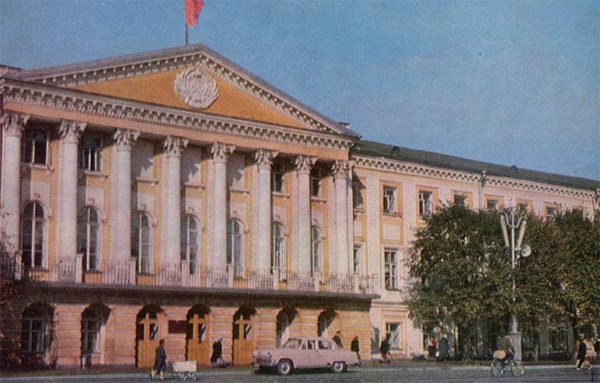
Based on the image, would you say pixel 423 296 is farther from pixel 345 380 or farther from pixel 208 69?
pixel 345 380

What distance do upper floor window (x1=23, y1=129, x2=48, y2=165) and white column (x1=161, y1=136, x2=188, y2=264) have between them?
615 centimetres

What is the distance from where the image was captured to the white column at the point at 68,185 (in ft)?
147

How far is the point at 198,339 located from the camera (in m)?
48.4

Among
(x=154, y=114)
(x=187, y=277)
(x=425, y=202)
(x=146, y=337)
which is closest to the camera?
(x=146, y=337)

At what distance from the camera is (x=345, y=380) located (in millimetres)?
35344

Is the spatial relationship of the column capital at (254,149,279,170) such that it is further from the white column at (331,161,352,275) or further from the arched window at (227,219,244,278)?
the white column at (331,161,352,275)

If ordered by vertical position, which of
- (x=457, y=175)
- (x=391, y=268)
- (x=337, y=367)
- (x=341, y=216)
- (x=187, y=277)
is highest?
(x=457, y=175)

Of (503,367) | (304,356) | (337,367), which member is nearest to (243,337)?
(337,367)

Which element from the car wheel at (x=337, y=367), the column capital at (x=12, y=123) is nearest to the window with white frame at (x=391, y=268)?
the car wheel at (x=337, y=367)

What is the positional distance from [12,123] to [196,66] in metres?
10.7

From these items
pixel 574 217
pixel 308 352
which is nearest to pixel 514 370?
pixel 308 352

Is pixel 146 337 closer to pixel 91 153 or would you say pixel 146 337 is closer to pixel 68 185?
pixel 68 185

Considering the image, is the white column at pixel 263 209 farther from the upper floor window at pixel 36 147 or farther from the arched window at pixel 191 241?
the upper floor window at pixel 36 147

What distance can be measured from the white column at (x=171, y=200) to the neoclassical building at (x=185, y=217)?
81 mm
